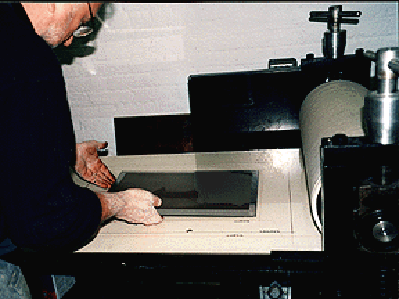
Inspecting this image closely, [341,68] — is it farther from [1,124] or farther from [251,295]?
[1,124]

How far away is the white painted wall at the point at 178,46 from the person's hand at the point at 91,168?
75 centimetres

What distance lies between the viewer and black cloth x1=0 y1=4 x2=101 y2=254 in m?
0.70

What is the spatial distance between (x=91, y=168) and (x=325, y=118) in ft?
2.26

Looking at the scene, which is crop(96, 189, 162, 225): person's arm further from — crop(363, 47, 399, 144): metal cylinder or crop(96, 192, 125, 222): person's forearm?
crop(363, 47, 399, 144): metal cylinder

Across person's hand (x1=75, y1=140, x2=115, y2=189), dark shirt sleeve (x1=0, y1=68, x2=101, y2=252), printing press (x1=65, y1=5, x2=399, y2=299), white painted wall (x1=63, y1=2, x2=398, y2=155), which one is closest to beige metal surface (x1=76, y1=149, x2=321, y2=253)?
printing press (x1=65, y1=5, x2=399, y2=299)

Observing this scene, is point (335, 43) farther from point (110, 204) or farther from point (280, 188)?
point (110, 204)

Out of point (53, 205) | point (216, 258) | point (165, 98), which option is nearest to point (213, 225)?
point (216, 258)

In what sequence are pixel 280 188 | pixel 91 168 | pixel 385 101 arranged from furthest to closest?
pixel 91 168 < pixel 280 188 < pixel 385 101

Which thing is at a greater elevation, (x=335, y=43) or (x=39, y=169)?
(x=335, y=43)

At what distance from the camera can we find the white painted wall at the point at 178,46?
1869mm

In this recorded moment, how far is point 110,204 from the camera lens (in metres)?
0.95

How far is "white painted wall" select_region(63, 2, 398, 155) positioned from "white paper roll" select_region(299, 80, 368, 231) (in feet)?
2.22

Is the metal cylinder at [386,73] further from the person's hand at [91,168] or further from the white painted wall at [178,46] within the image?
the white painted wall at [178,46]

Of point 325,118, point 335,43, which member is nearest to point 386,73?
point 325,118
